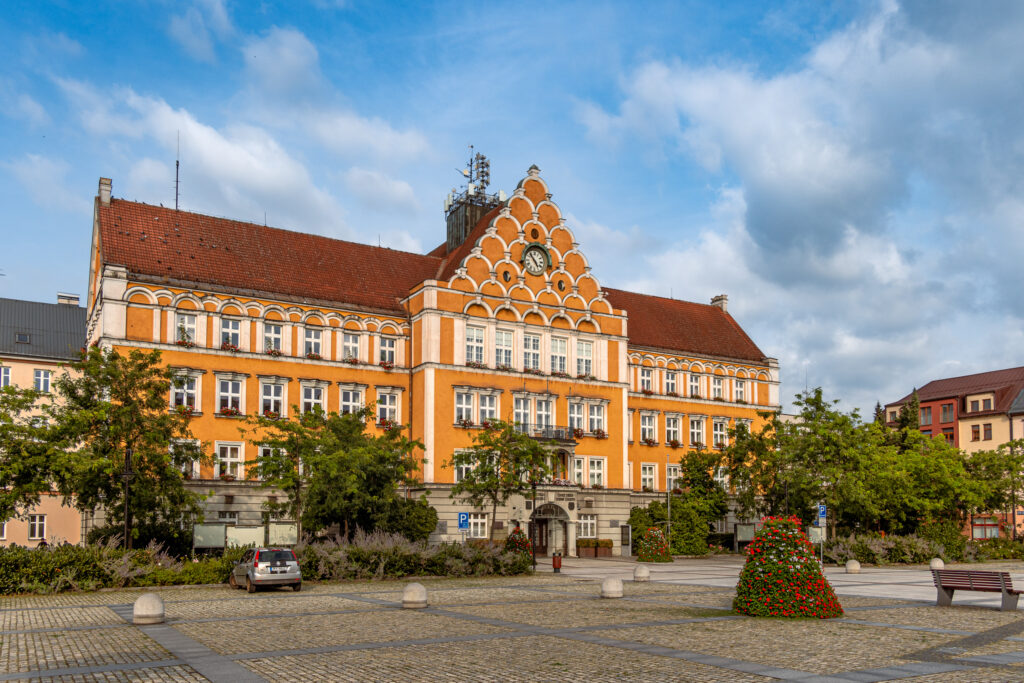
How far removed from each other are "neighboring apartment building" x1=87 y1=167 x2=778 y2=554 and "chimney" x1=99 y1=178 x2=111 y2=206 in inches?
4.1

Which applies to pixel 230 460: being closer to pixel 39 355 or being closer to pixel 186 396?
pixel 186 396

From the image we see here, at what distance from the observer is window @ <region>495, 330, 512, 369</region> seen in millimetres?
56438

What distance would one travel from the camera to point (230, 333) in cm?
4997

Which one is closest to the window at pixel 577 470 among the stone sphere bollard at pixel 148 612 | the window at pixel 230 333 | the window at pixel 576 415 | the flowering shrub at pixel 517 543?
the window at pixel 576 415

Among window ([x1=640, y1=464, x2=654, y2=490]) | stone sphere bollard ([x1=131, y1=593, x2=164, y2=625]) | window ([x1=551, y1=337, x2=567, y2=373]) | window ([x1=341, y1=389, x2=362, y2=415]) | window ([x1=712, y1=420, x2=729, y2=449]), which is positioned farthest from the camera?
window ([x1=712, y1=420, x2=729, y2=449])

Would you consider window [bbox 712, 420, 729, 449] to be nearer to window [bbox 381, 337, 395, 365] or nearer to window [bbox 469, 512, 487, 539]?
window [bbox 469, 512, 487, 539]

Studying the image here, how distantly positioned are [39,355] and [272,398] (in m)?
23.4

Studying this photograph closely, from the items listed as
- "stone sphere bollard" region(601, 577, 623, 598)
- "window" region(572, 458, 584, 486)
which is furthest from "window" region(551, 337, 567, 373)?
"stone sphere bollard" region(601, 577, 623, 598)

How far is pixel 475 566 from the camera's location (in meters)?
37.7

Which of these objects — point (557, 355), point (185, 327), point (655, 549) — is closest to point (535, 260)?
point (557, 355)

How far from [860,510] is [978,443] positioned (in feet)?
157

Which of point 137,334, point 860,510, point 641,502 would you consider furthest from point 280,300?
point 860,510

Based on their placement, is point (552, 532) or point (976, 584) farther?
point (552, 532)

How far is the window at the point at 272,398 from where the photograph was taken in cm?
5028
